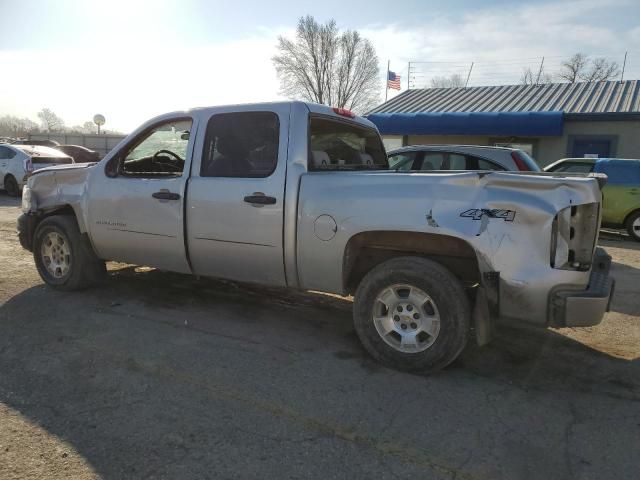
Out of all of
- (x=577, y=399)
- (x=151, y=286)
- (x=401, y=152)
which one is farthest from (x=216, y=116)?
(x=401, y=152)

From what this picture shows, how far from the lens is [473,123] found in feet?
57.0

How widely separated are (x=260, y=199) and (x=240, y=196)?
0.21 meters

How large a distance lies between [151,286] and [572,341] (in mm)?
4441

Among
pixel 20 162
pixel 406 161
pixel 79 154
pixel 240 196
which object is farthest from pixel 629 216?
pixel 79 154

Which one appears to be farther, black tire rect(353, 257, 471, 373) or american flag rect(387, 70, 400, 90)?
american flag rect(387, 70, 400, 90)

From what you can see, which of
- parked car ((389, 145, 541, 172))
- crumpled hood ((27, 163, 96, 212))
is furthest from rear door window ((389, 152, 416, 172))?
crumpled hood ((27, 163, 96, 212))

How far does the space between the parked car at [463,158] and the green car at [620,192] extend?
3.01m

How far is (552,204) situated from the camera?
3176 millimetres

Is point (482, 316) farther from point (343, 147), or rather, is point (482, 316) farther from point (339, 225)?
point (343, 147)

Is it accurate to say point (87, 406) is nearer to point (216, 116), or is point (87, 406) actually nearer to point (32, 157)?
point (216, 116)

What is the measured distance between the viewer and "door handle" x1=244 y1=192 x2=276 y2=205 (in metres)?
4.09

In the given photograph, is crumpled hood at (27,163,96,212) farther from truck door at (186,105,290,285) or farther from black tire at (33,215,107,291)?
truck door at (186,105,290,285)

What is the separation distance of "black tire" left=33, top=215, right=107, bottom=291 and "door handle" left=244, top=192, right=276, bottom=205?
7.35 ft

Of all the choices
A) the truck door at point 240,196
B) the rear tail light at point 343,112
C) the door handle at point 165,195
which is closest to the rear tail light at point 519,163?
the rear tail light at point 343,112
